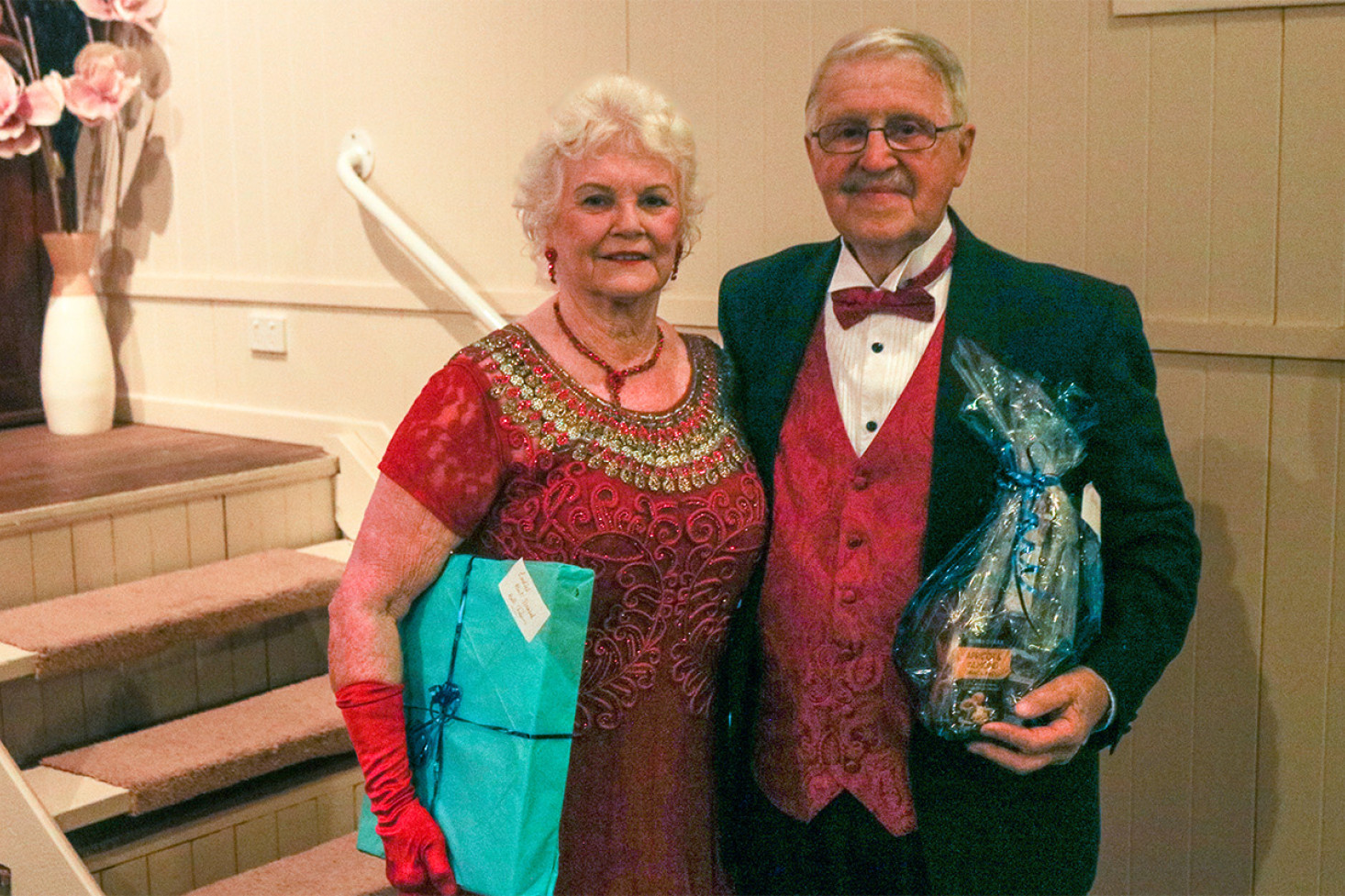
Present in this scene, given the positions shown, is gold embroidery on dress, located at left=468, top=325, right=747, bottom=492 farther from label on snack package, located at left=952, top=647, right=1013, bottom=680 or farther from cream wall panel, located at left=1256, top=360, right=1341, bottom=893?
cream wall panel, located at left=1256, top=360, right=1341, bottom=893

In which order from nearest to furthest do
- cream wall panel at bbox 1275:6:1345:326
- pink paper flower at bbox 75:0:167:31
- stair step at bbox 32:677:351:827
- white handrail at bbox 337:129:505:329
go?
cream wall panel at bbox 1275:6:1345:326 → stair step at bbox 32:677:351:827 → white handrail at bbox 337:129:505:329 → pink paper flower at bbox 75:0:167:31

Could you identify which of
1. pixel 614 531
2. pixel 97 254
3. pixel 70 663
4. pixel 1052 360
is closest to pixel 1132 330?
pixel 1052 360

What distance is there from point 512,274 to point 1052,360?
67.8 inches

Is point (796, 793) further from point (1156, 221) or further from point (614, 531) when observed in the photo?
point (1156, 221)

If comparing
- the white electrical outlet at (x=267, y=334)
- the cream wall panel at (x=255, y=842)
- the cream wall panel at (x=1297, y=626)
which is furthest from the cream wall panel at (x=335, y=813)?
the cream wall panel at (x=1297, y=626)

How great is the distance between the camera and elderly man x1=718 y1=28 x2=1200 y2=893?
1571 mm

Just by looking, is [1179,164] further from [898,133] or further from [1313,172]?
[898,133]

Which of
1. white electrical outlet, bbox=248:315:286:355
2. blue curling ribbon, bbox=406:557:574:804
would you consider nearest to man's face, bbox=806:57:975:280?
blue curling ribbon, bbox=406:557:574:804

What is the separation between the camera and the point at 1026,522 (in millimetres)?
1472

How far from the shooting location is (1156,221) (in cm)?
219

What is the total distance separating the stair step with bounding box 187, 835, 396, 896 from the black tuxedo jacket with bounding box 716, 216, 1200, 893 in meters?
1.04

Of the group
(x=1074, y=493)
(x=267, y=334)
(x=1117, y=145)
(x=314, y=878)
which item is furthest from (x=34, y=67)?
(x=1074, y=493)

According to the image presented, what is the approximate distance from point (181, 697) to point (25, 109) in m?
1.63

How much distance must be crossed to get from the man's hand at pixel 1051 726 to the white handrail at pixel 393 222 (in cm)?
175
